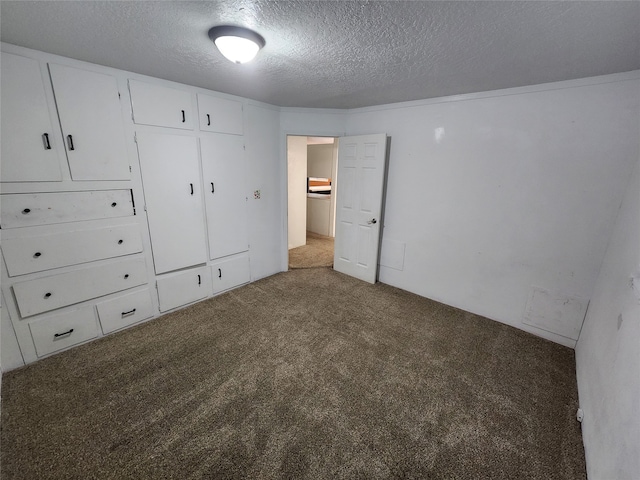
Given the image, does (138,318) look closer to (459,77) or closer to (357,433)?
(357,433)

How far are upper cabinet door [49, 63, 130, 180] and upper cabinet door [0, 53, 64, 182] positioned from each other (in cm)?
9

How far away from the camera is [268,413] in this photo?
1700 mm

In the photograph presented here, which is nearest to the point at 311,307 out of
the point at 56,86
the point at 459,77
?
the point at 459,77

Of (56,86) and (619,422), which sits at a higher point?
(56,86)

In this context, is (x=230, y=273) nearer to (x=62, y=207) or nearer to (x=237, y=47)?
(x=62, y=207)

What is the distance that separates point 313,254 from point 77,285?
3.27m

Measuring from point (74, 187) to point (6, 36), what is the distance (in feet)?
3.16

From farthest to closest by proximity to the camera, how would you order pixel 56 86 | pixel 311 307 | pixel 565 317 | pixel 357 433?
pixel 311 307
pixel 565 317
pixel 56 86
pixel 357 433

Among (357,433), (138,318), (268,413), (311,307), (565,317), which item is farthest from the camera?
(311,307)

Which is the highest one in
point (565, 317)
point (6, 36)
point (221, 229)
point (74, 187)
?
point (6, 36)

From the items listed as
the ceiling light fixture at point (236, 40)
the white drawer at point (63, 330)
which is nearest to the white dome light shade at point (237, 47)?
the ceiling light fixture at point (236, 40)

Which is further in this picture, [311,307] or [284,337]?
[311,307]

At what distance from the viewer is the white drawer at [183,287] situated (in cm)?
278

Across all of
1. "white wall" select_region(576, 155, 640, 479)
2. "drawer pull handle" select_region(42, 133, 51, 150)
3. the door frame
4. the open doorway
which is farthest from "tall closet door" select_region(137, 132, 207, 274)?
"white wall" select_region(576, 155, 640, 479)
